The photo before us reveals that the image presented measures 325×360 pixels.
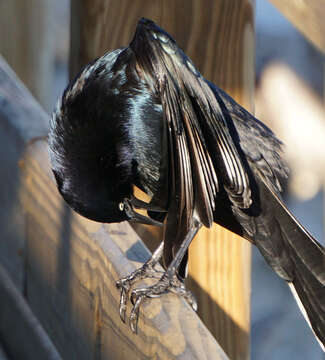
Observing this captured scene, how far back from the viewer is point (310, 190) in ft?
16.5

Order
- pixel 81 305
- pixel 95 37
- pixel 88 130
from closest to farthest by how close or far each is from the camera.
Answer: pixel 81 305
pixel 88 130
pixel 95 37

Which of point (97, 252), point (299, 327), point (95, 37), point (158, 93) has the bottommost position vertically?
point (299, 327)

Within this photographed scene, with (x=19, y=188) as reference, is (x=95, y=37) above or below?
above

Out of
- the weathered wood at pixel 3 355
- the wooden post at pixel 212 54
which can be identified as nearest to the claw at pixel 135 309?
the weathered wood at pixel 3 355

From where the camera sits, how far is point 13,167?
1715 millimetres

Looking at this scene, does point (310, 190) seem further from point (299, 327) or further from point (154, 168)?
point (154, 168)

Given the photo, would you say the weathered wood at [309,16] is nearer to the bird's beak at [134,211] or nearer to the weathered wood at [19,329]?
the bird's beak at [134,211]

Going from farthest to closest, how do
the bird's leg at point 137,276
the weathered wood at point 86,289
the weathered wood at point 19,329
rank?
the weathered wood at point 19,329 → the bird's leg at point 137,276 → the weathered wood at point 86,289

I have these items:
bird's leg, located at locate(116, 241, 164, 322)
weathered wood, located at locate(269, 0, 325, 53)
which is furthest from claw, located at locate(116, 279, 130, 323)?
weathered wood, located at locate(269, 0, 325, 53)

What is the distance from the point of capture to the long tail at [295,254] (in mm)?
1634

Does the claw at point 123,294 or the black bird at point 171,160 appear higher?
the black bird at point 171,160

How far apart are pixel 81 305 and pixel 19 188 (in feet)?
1.26

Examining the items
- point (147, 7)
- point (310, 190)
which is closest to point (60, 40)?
point (310, 190)

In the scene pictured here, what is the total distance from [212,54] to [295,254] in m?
0.64
